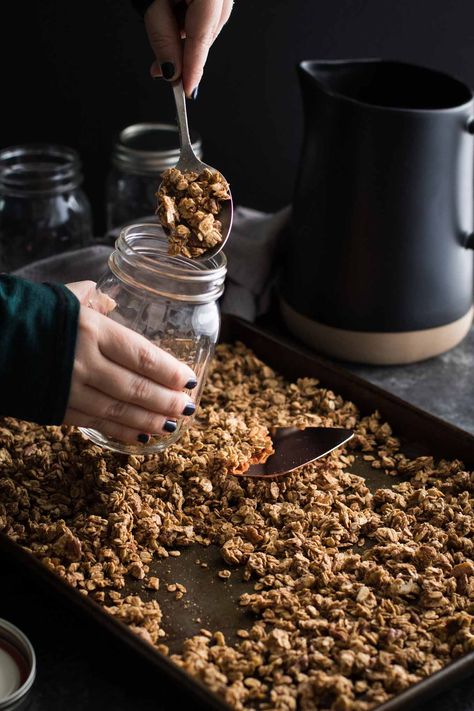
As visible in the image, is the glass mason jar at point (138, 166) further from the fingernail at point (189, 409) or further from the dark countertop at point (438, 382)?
the fingernail at point (189, 409)

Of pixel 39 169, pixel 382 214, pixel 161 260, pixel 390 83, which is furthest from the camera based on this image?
pixel 39 169

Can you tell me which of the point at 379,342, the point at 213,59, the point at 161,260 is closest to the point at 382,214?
the point at 379,342

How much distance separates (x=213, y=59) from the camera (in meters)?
1.81

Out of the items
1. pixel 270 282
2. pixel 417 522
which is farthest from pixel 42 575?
pixel 270 282

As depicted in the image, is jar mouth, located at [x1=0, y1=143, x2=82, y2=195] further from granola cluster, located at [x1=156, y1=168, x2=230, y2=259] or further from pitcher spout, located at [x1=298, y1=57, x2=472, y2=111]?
granola cluster, located at [x1=156, y1=168, x2=230, y2=259]

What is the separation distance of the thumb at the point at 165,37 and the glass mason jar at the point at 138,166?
54 centimetres

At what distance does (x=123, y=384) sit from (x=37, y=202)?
31.7 inches

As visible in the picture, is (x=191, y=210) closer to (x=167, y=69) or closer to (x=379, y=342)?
(x=167, y=69)

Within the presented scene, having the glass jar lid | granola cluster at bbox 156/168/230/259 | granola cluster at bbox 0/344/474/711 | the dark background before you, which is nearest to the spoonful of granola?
granola cluster at bbox 156/168/230/259

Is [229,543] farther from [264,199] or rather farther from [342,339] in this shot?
[264,199]

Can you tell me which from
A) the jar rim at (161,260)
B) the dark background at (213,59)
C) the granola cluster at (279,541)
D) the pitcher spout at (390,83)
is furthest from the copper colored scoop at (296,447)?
the dark background at (213,59)

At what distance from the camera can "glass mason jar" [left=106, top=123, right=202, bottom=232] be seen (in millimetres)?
1728

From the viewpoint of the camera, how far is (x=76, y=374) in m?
0.99

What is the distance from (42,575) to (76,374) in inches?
8.0
